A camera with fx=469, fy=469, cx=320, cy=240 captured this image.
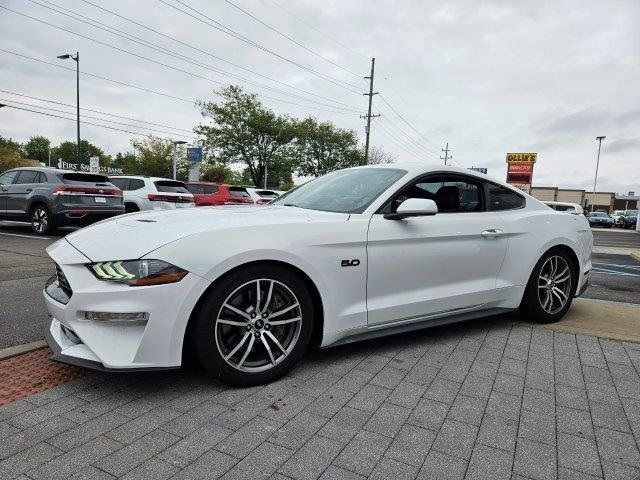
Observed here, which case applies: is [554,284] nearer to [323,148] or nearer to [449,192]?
[449,192]

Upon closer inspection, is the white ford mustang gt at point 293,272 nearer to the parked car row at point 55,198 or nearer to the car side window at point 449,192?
the car side window at point 449,192

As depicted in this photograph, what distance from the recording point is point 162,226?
9.23ft

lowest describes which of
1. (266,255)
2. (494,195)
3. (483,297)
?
(483,297)

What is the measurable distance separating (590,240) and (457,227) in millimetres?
2124

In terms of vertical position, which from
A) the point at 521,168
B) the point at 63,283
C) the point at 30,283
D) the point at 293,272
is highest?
the point at 521,168

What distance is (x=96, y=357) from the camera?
98.7 inches

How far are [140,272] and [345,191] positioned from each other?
5.89ft

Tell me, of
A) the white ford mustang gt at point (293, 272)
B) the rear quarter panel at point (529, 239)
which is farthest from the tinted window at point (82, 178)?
the rear quarter panel at point (529, 239)

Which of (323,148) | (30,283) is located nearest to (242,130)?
(323,148)

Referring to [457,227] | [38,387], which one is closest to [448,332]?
[457,227]

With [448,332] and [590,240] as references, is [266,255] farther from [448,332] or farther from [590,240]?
[590,240]

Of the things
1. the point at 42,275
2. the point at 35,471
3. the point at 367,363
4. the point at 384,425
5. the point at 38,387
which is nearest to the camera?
the point at 35,471

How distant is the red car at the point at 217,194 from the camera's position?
14.8m

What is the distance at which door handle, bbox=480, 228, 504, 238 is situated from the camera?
12.7 feet
